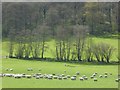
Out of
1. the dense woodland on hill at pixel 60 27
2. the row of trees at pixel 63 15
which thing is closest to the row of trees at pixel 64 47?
the dense woodland on hill at pixel 60 27

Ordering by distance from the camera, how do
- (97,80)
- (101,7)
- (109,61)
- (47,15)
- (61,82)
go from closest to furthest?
(61,82)
(97,80)
(109,61)
(47,15)
(101,7)

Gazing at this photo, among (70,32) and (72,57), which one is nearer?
(72,57)

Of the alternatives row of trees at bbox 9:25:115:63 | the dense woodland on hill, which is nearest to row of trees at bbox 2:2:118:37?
the dense woodland on hill

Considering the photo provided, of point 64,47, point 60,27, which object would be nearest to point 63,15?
point 60,27

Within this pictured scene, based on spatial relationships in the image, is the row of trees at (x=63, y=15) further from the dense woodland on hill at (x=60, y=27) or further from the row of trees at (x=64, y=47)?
the row of trees at (x=64, y=47)

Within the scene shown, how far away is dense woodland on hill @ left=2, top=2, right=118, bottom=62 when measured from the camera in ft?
229

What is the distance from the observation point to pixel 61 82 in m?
36.2

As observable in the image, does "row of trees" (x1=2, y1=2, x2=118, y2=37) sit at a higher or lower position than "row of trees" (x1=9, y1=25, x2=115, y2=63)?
higher

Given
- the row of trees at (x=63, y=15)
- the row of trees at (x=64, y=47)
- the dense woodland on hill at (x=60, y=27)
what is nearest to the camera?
the row of trees at (x=64, y=47)

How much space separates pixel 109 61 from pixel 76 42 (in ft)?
28.2

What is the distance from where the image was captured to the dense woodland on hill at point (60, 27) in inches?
2744

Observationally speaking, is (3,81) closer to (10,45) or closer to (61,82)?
(61,82)

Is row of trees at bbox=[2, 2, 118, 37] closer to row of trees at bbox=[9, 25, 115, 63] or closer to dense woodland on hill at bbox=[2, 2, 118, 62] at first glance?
dense woodland on hill at bbox=[2, 2, 118, 62]

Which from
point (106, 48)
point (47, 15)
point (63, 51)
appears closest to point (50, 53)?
point (63, 51)
